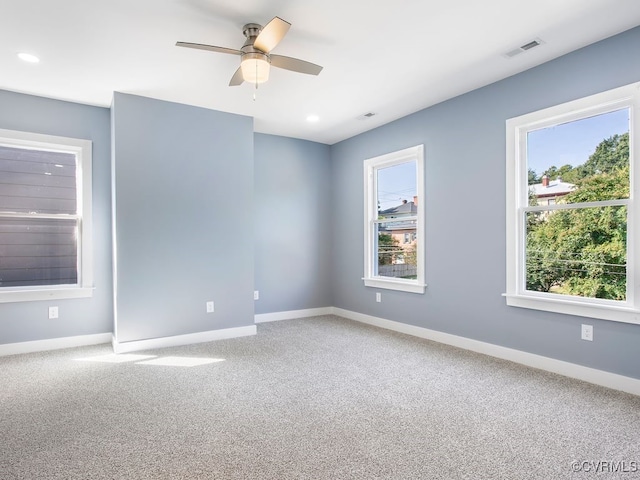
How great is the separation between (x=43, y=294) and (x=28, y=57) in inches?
90.0

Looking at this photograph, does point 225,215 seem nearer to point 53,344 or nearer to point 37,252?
point 37,252

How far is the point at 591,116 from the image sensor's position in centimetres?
297

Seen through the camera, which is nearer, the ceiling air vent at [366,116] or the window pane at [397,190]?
the ceiling air vent at [366,116]

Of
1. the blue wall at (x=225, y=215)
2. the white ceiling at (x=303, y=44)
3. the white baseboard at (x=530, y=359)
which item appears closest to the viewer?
the white ceiling at (x=303, y=44)

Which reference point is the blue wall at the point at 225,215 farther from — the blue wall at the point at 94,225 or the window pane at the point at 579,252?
the window pane at the point at 579,252

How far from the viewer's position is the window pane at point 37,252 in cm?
382

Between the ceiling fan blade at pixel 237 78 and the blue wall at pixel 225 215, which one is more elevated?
the ceiling fan blade at pixel 237 78

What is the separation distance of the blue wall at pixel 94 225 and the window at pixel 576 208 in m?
4.26

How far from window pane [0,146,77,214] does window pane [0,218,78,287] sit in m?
0.16

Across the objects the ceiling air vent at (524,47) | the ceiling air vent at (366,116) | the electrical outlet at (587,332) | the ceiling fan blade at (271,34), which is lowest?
the electrical outlet at (587,332)

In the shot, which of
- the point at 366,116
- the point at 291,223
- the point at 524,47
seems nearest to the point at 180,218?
the point at 291,223

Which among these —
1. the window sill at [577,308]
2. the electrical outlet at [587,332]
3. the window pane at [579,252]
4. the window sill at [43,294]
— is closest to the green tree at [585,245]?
the window pane at [579,252]

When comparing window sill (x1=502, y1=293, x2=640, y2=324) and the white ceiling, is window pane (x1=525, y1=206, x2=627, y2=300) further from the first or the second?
the white ceiling

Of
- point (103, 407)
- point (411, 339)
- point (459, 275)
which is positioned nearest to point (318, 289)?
point (411, 339)
